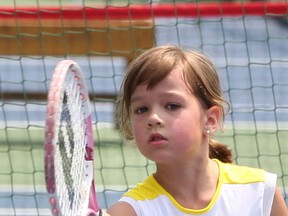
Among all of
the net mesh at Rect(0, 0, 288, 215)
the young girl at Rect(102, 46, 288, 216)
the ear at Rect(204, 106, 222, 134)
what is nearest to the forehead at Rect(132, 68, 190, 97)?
the young girl at Rect(102, 46, 288, 216)

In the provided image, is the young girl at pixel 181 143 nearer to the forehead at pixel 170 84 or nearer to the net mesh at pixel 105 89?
the forehead at pixel 170 84

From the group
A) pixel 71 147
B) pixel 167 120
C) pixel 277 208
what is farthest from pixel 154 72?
pixel 277 208

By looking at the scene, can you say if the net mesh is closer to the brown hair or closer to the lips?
the brown hair

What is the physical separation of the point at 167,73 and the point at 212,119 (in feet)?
0.68

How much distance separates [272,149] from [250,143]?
14 centimetres

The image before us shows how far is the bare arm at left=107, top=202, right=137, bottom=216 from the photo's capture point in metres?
2.90

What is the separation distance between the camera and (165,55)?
9.80 feet

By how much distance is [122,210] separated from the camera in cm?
291

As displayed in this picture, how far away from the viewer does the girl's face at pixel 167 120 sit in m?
2.83

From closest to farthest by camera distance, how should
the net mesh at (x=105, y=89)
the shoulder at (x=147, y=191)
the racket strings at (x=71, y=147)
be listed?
the racket strings at (x=71, y=147) < the shoulder at (x=147, y=191) < the net mesh at (x=105, y=89)

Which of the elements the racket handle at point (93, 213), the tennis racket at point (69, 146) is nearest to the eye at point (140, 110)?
the tennis racket at point (69, 146)

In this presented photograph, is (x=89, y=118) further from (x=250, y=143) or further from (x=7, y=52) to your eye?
(x=250, y=143)

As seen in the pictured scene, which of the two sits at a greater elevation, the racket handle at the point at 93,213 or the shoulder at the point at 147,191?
the shoulder at the point at 147,191

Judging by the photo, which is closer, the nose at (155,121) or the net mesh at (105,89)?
the nose at (155,121)
